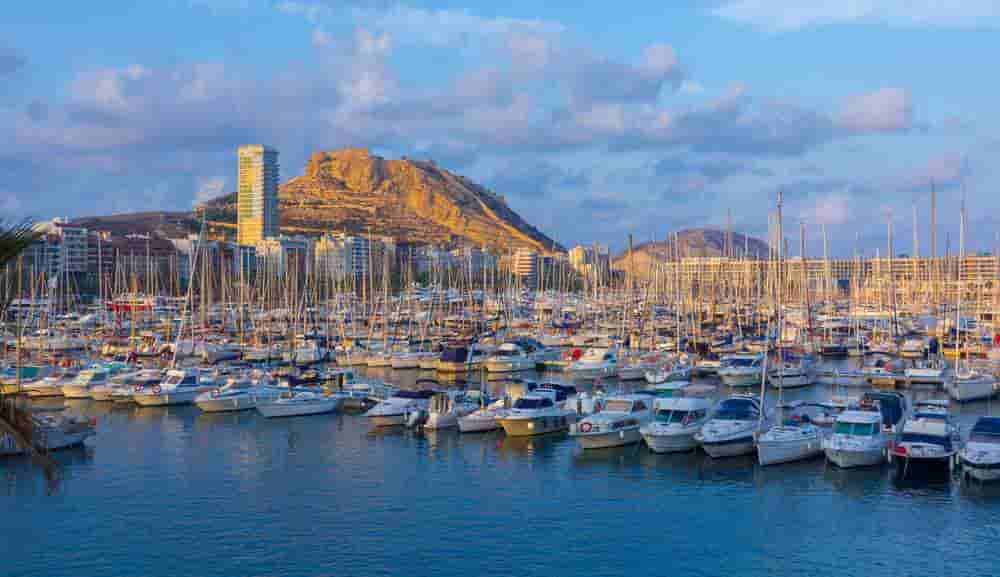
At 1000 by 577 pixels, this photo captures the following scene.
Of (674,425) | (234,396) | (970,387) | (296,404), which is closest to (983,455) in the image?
(674,425)

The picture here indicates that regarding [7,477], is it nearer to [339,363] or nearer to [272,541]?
[272,541]

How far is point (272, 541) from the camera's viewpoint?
2631 cm

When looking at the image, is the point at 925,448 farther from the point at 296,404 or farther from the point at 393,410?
the point at 296,404

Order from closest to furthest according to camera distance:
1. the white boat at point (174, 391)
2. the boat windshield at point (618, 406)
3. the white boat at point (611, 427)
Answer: the white boat at point (611, 427) → the boat windshield at point (618, 406) → the white boat at point (174, 391)

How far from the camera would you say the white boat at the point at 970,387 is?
4869cm

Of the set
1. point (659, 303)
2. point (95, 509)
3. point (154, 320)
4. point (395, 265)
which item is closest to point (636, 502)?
point (95, 509)

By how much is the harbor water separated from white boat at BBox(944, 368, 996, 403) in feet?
62.7

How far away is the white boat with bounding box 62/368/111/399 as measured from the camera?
51.8 m

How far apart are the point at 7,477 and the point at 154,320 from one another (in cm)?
6652

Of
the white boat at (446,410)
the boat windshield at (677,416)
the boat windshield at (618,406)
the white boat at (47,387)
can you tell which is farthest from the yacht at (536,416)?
the white boat at (47,387)

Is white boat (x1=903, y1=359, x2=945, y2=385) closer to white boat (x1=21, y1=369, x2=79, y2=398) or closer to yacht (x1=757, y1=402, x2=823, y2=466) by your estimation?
yacht (x1=757, y1=402, x2=823, y2=466)

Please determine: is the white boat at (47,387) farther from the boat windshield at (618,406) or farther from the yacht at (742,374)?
the yacht at (742,374)

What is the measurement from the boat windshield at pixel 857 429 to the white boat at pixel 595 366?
26.6 metres

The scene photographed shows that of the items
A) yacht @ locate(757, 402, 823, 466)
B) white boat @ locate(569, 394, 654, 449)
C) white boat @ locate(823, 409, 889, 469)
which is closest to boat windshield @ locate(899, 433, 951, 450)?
white boat @ locate(823, 409, 889, 469)
